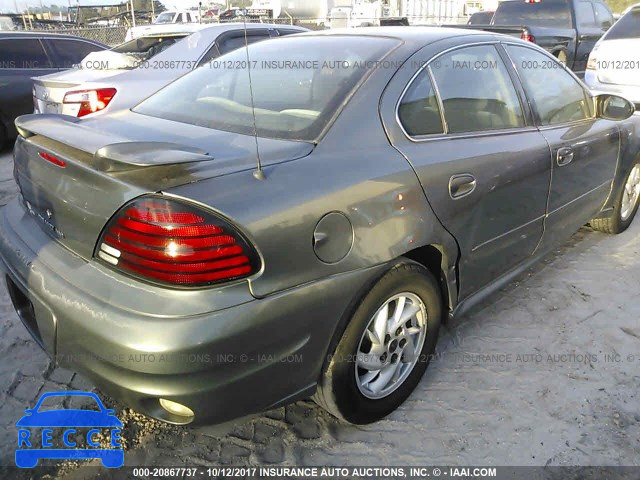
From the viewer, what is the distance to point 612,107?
354 cm

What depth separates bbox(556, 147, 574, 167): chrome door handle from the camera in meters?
3.01

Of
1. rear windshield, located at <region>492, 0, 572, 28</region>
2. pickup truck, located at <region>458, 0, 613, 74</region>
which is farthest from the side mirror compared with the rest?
rear windshield, located at <region>492, 0, 572, 28</region>

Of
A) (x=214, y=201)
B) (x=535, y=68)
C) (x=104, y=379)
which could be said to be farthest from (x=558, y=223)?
(x=104, y=379)

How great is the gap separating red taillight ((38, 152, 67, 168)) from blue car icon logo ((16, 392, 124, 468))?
108cm

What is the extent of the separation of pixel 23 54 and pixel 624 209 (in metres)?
7.39

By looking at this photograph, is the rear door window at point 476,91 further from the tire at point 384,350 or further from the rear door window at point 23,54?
the rear door window at point 23,54

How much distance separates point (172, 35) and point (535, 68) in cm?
467

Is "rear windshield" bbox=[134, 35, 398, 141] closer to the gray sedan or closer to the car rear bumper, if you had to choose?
the gray sedan

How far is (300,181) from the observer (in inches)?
71.7

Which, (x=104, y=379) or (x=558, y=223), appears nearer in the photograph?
(x=104, y=379)

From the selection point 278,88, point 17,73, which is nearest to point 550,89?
point 278,88

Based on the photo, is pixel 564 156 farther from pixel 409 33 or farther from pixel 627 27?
pixel 627 27

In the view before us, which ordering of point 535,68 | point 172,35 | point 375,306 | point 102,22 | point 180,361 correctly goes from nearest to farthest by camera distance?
point 180,361, point 375,306, point 535,68, point 172,35, point 102,22

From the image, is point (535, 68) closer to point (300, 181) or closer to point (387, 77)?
point (387, 77)
